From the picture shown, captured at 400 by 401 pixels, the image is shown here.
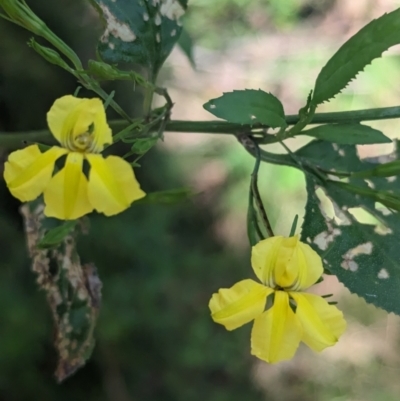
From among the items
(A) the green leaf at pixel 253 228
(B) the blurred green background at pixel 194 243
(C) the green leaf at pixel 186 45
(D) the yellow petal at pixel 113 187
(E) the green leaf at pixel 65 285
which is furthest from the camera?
(B) the blurred green background at pixel 194 243

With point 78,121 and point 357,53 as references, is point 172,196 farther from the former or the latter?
point 357,53

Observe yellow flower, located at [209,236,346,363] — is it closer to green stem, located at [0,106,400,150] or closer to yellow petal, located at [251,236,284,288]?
yellow petal, located at [251,236,284,288]

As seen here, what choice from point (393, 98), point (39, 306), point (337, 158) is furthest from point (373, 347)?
point (337, 158)

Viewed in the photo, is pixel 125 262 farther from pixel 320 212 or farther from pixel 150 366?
pixel 320 212

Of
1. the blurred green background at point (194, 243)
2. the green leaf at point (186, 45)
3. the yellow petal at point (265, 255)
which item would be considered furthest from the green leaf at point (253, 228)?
the blurred green background at point (194, 243)

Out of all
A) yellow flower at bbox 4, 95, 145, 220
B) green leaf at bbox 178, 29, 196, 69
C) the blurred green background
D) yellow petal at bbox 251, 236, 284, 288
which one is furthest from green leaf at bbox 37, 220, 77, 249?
the blurred green background

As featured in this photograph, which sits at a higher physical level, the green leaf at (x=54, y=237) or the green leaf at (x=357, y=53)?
the green leaf at (x=357, y=53)

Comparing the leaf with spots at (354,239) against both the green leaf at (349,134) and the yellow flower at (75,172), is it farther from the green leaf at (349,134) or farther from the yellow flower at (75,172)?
the yellow flower at (75,172)

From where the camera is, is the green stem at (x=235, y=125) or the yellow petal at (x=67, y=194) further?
the green stem at (x=235, y=125)
